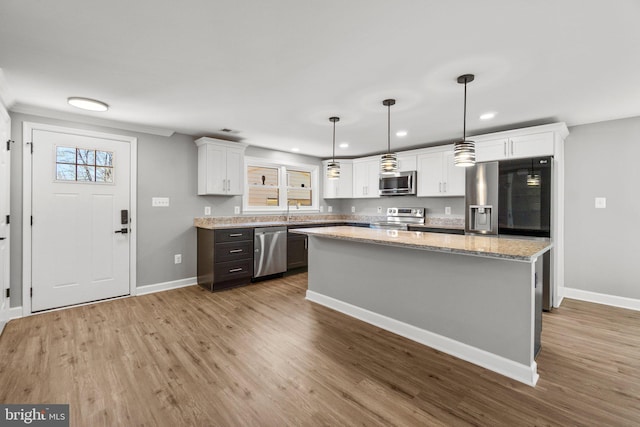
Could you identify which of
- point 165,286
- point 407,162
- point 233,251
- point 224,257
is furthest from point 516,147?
point 165,286

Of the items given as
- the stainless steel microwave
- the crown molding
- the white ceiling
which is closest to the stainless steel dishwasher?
the white ceiling

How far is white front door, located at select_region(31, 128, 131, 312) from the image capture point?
10.8 feet

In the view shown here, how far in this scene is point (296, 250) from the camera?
514 cm

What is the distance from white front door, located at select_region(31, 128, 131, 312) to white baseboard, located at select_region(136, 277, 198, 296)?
7.4 inches

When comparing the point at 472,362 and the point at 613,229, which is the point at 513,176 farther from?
the point at 472,362

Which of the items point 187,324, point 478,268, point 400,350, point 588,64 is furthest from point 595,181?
point 187,324

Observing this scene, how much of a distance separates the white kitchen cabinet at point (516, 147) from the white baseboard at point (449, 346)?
8.69ft

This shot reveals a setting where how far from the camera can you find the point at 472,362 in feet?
7.47

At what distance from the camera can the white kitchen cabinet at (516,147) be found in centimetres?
353

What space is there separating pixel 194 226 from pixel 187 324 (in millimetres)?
1906

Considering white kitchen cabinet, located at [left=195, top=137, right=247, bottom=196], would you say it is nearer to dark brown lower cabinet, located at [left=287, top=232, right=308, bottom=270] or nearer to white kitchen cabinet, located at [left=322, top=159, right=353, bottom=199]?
dark brown lower cabinet, located at [left=287, top=232, right=308, bottom=270]

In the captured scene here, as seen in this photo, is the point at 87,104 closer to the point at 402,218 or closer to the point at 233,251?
the point at 233,251

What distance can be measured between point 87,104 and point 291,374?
3.36 m

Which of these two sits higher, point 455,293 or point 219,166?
point 219,166
